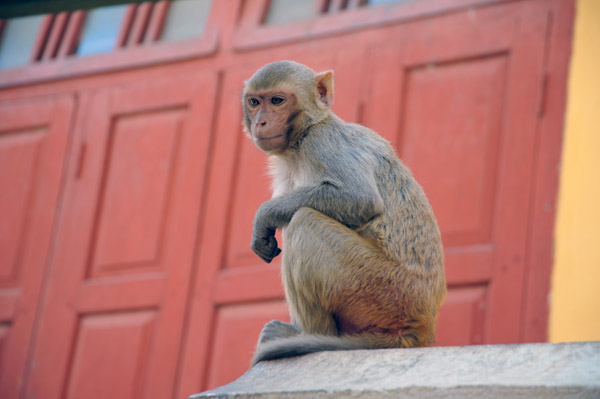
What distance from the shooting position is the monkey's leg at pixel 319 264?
15.0ft

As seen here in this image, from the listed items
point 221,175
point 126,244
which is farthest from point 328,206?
point 126,244

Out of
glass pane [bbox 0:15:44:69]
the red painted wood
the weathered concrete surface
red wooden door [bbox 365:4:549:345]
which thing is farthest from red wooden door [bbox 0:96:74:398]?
the weathered concrete surface

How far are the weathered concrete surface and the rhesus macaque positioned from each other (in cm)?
27

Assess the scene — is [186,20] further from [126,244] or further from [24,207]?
[24,207]

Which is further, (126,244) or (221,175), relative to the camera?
(126,244)

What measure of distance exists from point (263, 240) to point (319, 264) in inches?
14.6

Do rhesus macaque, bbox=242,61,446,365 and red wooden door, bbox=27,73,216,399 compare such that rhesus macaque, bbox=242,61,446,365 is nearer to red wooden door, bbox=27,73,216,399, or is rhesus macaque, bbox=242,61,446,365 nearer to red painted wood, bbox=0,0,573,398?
red painted wood, bbox=0,0,573,398

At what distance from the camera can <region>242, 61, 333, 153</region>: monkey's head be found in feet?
16.6

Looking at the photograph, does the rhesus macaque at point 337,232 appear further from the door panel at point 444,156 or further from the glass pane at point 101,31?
the glass pane at point 101,31

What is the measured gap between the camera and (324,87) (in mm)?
5293

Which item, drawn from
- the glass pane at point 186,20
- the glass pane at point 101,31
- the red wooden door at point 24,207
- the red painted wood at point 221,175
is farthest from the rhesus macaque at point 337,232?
the glass pane at point 101,31

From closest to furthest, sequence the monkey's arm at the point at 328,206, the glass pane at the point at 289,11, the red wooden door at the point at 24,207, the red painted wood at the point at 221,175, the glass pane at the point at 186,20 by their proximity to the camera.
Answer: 1. the monkey's arm at the point at 328,206
2. the red painted wood at the point at 221,175
3. the glass pane at the point at 289,11
4. the red wooden door at the point at 24,207
5. the glass pane at the point at 186,20

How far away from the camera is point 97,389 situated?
8.52 m

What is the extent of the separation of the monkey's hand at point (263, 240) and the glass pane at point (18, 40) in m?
5.82
